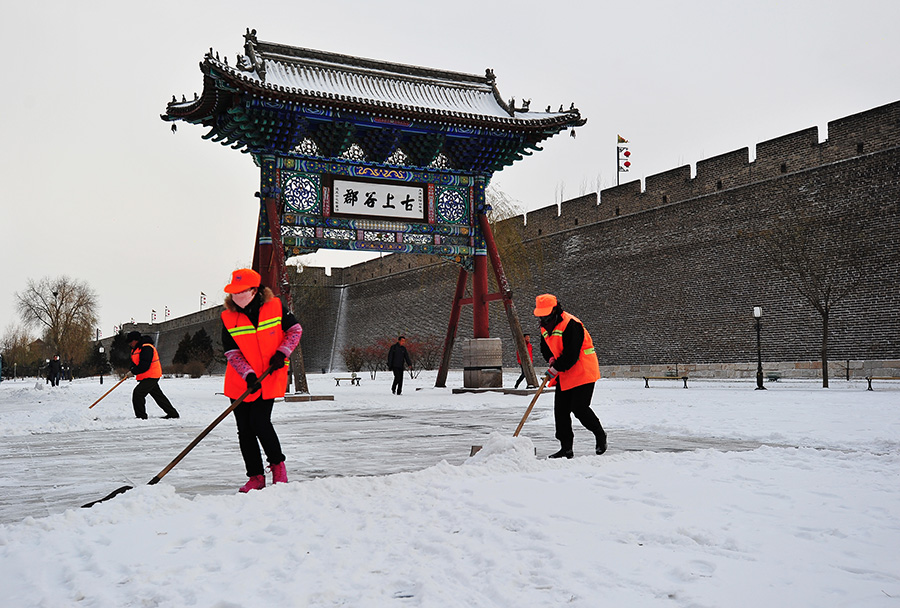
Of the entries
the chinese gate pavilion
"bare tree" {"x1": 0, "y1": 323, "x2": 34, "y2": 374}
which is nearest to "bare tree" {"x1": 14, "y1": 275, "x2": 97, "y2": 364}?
"bare tree" {"x1": 0, "y1": 323, "x2": 34, "y2": 374}

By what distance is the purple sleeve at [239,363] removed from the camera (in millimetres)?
4559

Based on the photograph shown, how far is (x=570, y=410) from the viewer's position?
5.90m

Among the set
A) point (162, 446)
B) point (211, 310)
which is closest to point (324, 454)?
point (162, 446)

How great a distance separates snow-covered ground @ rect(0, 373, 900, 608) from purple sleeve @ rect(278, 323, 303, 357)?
2.70ft

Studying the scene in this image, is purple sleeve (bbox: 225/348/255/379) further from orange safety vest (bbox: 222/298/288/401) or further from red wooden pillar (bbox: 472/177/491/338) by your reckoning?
red wooden pillar (bbox: 472/177/491/338)

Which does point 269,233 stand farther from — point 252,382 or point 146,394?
point 252,382

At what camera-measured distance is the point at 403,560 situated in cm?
300

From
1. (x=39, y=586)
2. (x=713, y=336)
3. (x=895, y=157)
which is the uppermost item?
(x=895, y=157)

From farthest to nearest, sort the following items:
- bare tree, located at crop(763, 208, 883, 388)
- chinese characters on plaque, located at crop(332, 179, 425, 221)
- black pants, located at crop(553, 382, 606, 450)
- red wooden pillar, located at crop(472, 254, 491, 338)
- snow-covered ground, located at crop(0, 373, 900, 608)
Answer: bare tree, located at crop(763, 208, 883, 388) < red wooden pillar, located at crop(472, 254, 491, 338) < chinese characters on plaque, located at crop(332, 179, 425, 221) < black pants, located at crop(553, 382, 606, 450) < snow-covered ground, located at crop(0, 373, 900, 608)

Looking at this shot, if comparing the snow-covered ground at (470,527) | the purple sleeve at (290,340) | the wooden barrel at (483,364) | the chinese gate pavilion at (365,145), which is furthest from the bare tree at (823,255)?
the purple sleeve at (290,340)

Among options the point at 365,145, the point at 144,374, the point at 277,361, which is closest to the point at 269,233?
the point at 365,145

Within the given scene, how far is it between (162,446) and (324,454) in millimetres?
1812

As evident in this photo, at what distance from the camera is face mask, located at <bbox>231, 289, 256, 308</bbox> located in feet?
15.1

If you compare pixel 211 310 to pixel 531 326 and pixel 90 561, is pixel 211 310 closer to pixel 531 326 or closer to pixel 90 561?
pixel 531 326
